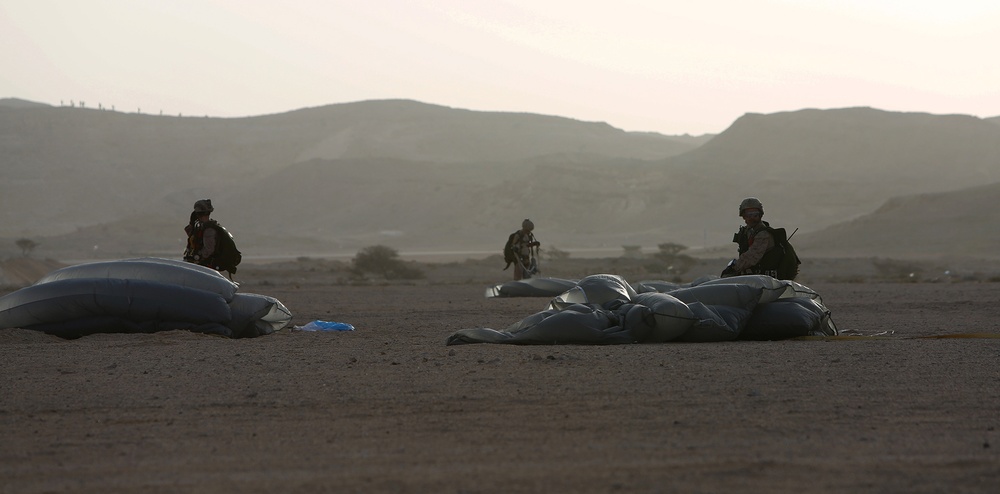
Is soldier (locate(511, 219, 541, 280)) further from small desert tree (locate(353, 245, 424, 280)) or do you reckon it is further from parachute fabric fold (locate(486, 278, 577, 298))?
small desert tree (locate(353, 245, 424, 280))

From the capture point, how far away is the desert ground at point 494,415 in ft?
17.7

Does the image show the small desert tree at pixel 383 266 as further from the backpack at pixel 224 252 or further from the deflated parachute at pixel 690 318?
the deflated parachute at pixel 690 318

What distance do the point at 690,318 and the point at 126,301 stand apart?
5395mm

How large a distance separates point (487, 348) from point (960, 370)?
387 centimetres

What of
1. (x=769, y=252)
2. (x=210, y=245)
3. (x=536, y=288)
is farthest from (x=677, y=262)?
(x=769, y=252)

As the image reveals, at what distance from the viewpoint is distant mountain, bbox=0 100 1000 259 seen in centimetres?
8144

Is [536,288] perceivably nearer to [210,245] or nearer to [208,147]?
[210,245]

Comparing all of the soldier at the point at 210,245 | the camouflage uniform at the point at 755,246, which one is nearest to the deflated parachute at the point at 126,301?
the soldier at the point at 210,245

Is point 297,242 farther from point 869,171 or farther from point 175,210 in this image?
point 869,171

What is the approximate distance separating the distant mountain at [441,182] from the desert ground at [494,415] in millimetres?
48672

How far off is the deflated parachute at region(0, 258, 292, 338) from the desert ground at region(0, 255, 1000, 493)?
24 centimetres

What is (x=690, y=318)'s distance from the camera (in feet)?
35.7

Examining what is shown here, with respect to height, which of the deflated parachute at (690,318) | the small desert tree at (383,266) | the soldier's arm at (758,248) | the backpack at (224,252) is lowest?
the small desert tree at (383,266)

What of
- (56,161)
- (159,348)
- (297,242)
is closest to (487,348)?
(159,348)
